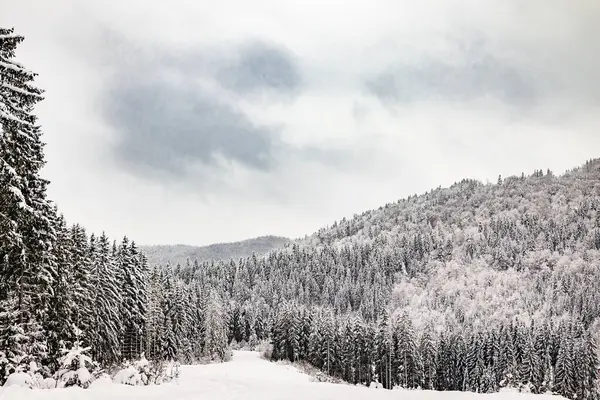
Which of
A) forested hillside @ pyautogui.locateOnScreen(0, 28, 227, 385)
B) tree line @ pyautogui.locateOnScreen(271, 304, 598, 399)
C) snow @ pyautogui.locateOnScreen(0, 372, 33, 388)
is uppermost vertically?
forested hillside @ pyautogui.locateOnScreen(0, 28, 227, 385)

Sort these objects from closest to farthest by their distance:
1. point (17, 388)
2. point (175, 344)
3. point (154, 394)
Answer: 1. point (17, 388)
2. point (154, 394)
3. point (175, 344)

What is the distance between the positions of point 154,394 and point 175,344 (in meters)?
56.0

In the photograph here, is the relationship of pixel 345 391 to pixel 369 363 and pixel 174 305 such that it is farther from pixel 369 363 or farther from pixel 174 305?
pixel 369 363

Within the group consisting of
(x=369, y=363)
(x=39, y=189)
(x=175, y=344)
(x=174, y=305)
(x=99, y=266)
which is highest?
(x=39, y=189)

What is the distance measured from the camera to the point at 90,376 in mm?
15664

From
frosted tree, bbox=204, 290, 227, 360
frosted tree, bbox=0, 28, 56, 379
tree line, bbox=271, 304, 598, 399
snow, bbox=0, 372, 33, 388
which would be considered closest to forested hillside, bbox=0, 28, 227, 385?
frosted tree, bbox=0, 28, 56, 379

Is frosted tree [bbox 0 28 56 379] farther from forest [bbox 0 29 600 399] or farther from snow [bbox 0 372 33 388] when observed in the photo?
snow [bbox 0 372 33 388]

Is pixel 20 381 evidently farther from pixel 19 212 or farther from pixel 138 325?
pixel 138 325

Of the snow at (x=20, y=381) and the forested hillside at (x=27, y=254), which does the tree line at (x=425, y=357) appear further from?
the snow at (x=20, y=381)

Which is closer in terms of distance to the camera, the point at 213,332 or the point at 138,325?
A: the point at 138,325

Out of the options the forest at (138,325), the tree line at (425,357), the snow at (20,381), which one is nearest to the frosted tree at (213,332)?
the forest at (138,325)

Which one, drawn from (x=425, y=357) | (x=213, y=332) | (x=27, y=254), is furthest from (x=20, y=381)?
(x=425, y=357)

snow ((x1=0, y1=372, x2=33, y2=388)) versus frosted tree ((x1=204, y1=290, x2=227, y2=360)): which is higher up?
snow ((x1=0, y1=372, x2=33, y2=388))

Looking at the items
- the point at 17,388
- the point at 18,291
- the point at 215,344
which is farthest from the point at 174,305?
the point at 17,388
